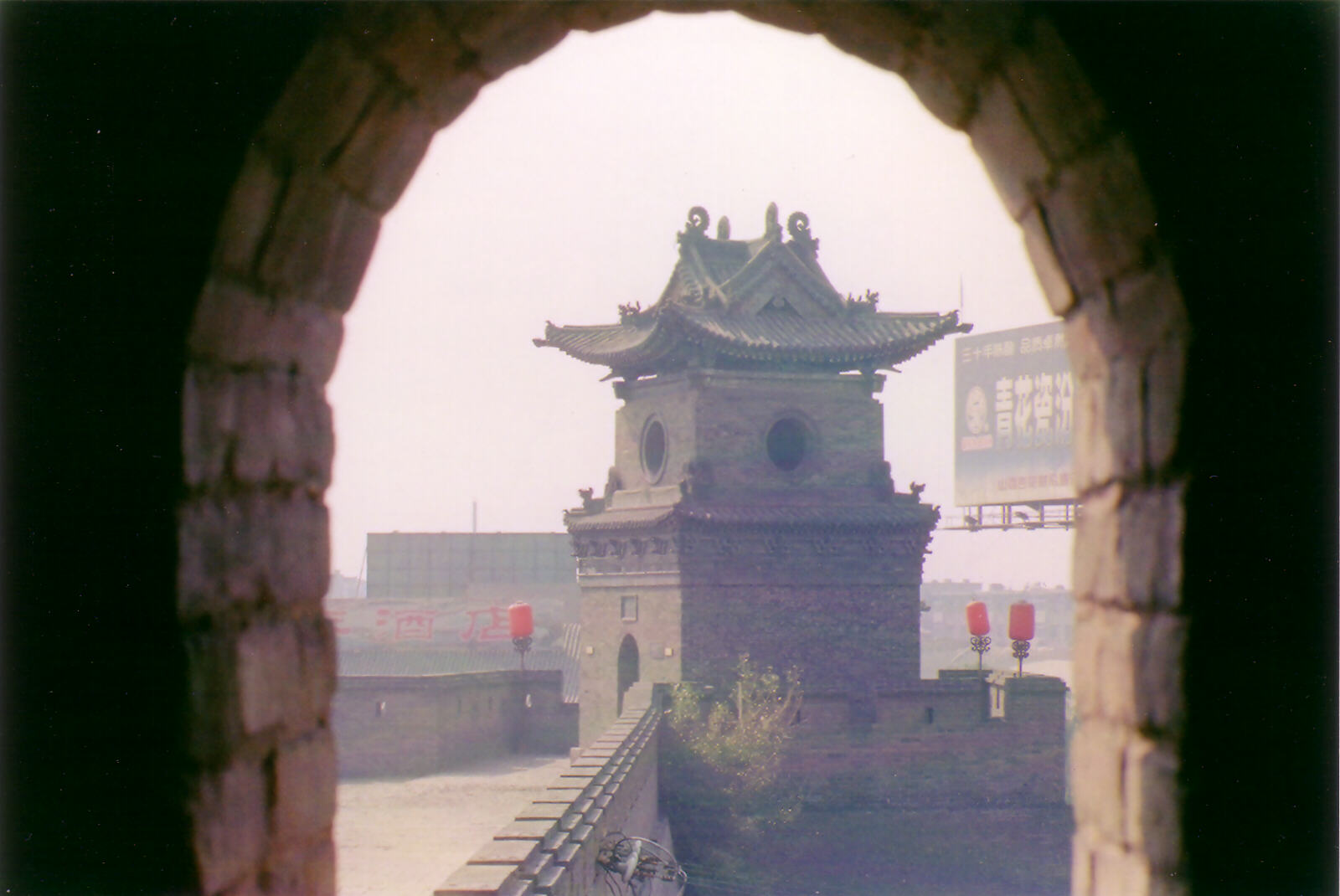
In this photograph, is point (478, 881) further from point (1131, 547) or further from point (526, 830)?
point (1131, 547)

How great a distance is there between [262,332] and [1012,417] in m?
35.3

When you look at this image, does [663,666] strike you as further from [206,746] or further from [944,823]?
[206,746]

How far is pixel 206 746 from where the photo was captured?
2057 mm

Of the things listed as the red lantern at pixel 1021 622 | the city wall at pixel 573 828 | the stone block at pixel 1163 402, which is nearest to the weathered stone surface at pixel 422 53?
the stone block at pixel 1163 402

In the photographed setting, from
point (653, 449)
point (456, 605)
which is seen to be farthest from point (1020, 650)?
point (456, 605)

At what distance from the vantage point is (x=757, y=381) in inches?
864

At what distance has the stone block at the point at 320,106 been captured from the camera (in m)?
2.14

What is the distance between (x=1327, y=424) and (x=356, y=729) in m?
23.8

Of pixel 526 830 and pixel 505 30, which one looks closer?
pixel 505 30

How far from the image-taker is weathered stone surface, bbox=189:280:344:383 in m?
2.12

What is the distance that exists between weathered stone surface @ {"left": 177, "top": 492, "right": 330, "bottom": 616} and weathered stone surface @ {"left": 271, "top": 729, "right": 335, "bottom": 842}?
0.79ft

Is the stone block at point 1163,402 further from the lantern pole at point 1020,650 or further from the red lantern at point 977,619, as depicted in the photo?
the red lantern at point 977,619

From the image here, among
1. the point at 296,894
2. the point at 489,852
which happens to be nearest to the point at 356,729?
the point at 489,852

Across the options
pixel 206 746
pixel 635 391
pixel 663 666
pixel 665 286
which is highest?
pixel 665 286
